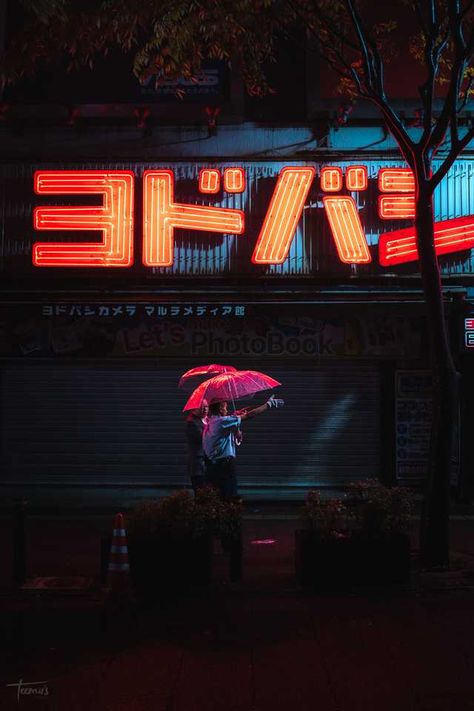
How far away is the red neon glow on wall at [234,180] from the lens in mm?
12453

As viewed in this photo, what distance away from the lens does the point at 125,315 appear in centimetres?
1194

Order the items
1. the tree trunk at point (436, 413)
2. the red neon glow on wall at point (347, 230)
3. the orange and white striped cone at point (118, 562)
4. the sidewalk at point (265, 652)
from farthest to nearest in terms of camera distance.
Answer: the red neon glow on wall at point (347, 230) → the tree trunk at point (436, 413) → the orange and white striped cone at point (118, 562) → the sidewalk at point (265, 652)

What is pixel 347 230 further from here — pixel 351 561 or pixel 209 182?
pixel 351 561

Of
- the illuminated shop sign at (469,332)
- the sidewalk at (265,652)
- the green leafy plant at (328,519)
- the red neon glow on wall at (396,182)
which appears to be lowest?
the sidewalk at (265,652)

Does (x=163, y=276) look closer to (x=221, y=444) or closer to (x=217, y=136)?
(x=217, y=136)

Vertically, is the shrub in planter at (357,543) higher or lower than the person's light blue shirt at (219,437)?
lower

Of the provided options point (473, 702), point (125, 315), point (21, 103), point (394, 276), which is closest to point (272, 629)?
point (473, 702)

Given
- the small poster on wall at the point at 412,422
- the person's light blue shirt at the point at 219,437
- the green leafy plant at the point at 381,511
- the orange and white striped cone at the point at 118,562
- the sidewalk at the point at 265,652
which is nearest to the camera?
the sidewalk at the point at 265,652

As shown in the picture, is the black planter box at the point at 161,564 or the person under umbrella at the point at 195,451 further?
the person under umbrella at the point at 195,451

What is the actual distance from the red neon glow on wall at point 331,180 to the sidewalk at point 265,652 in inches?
278

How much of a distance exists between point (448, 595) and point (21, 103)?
11258 mm

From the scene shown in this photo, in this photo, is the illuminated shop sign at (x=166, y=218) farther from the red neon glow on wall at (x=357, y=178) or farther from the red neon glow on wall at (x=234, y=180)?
the red neon glow on wall at (x=357, y=178)

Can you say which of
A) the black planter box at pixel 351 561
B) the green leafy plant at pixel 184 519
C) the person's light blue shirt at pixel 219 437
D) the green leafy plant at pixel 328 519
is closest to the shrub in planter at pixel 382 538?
the black planter box at pixel 351 561

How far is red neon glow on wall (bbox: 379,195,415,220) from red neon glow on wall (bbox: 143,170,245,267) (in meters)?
2.52
